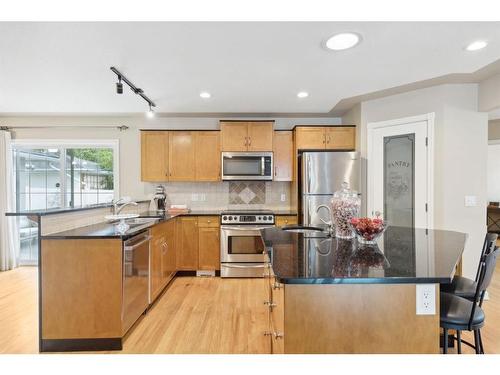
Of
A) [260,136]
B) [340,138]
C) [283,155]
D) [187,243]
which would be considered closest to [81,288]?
[187,243]

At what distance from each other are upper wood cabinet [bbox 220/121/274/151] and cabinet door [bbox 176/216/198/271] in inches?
47.9

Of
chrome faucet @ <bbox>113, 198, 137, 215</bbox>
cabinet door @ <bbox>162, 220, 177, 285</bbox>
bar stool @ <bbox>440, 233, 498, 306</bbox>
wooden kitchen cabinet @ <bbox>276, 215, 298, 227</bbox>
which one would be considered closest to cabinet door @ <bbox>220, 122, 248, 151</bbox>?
wooden kitchen cabinet @ <bbox>276, 215, 298, 227</bbox>

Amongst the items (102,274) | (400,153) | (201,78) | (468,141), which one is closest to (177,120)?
(201,78)

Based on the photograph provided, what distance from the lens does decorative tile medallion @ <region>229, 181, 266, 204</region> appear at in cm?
441

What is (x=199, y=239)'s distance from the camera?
12.5ft

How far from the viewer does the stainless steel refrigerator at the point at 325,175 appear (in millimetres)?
3555

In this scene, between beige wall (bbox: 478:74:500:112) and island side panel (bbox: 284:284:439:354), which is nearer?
island side panel (bbox: 284:284:439:354)

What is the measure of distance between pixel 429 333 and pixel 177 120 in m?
4.18

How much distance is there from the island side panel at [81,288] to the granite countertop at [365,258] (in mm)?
1245

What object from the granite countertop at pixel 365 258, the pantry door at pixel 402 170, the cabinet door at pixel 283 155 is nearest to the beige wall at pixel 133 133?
the cabinet door at pixel 283 155

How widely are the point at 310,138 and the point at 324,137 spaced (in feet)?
0.69

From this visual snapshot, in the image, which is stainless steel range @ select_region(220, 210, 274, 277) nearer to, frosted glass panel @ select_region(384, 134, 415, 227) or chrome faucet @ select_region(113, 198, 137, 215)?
chrome faucet @ select_region(113, 198, 137, 215)

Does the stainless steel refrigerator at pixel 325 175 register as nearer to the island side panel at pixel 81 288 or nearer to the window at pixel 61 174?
the island side panel at pixel 81 288
